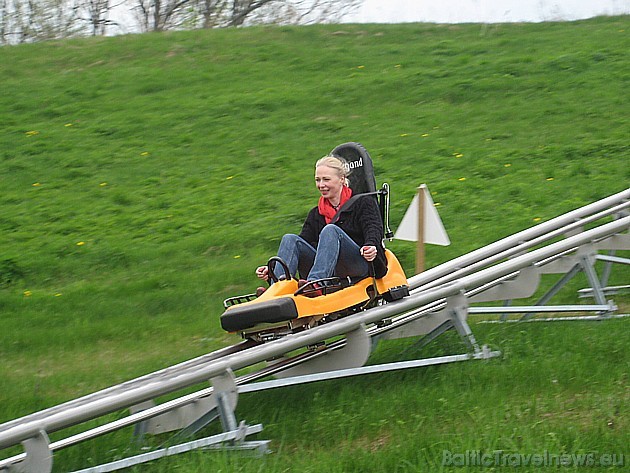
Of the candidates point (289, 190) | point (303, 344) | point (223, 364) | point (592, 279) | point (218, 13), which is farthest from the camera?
point (218, 13)

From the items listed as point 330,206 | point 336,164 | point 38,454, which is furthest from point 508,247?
point 38,454

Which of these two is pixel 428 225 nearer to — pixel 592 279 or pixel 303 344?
pixel 592 279

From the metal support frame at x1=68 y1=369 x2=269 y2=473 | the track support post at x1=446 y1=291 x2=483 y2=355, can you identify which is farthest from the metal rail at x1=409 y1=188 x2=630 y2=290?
the metal support frame at x1=68 y1=369 x2=269 y2=473

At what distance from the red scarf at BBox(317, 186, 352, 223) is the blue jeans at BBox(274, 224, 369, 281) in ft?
0.92

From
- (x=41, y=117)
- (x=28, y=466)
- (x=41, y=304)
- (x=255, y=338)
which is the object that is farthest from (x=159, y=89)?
(x=28, y=466)

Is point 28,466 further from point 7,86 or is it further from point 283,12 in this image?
point 283,12

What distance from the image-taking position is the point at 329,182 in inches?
268

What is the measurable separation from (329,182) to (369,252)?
0.65 metres

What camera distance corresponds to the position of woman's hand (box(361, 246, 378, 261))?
6484mm

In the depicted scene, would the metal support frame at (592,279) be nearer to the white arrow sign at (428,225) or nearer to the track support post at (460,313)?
the track support post at (460,313)

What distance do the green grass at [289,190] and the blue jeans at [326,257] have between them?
792 millimetres

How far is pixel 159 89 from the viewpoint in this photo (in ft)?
67.8

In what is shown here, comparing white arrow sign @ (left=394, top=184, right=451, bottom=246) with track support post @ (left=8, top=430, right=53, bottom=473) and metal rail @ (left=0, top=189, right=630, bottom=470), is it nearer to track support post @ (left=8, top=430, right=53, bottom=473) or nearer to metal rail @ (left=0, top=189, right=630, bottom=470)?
metal rail @ (left=0, top=189, right=630, bottom=470)

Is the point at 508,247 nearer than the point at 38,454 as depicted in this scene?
No
